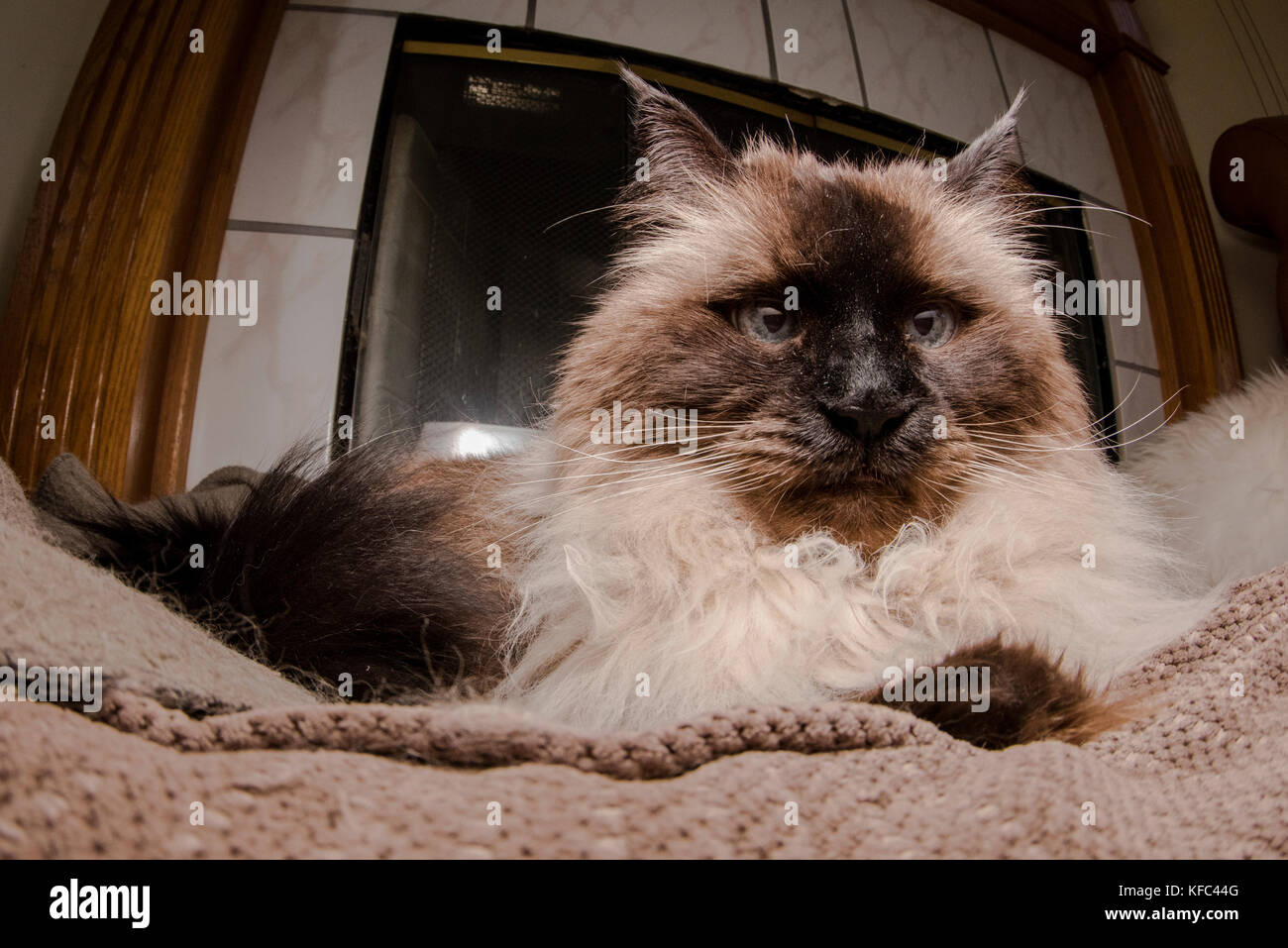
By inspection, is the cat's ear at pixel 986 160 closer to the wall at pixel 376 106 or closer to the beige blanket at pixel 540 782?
the wall at pixel 376 106

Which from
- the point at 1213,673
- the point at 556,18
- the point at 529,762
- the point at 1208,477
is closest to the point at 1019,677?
the point at 1213,673

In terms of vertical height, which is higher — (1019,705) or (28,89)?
(28,89)

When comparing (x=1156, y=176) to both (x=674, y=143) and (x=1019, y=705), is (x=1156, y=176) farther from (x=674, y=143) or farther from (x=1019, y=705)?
(x=1019, y=705)

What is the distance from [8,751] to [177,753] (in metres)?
0.08

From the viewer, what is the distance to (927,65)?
5.52ft

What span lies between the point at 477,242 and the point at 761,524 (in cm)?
100

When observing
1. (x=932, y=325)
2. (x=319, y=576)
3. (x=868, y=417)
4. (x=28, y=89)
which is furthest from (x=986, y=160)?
(x=28, y=89)

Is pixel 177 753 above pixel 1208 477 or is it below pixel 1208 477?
below

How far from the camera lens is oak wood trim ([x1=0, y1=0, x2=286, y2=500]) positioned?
1.20 metres

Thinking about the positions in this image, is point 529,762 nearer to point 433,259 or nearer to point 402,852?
point 402,852

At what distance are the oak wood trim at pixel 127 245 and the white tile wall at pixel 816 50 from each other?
1186 millimetres

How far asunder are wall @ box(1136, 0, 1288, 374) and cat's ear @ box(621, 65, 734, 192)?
144cm

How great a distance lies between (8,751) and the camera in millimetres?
293
